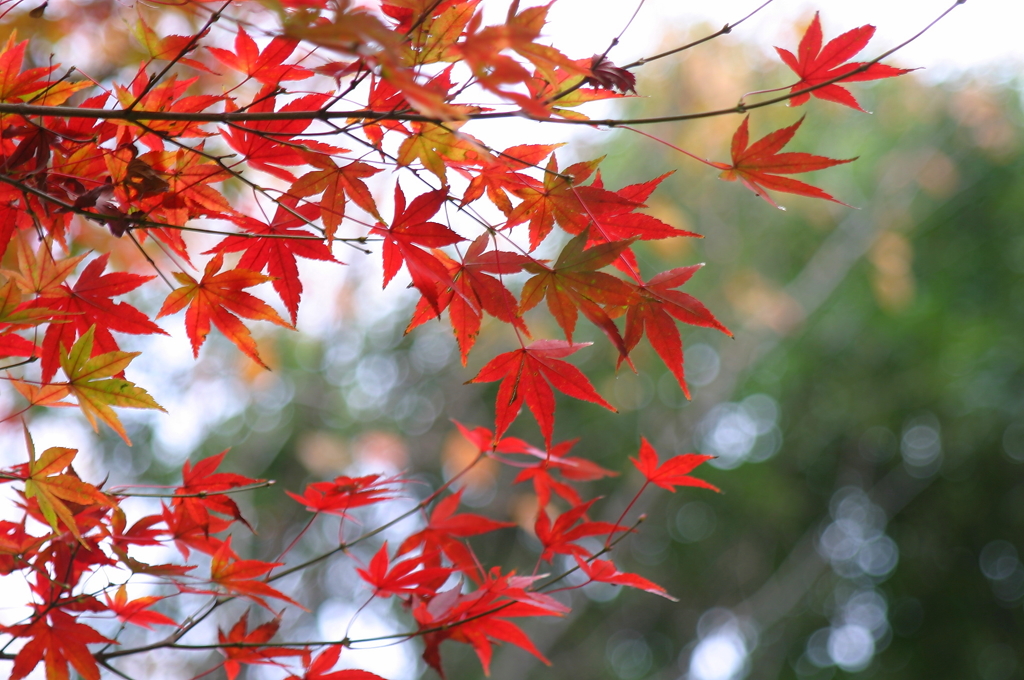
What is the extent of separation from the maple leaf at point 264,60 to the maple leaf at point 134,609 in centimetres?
53

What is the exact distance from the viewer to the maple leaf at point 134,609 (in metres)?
0.72

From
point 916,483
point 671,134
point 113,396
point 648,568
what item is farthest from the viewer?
point 648,568

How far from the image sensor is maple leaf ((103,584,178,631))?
0.72m

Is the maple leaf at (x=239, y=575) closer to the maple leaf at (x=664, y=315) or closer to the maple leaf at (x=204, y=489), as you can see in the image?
the maple leaf at (x=204, y=489)

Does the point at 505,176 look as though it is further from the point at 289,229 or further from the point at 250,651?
the point at 250,651

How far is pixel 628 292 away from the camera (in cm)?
53

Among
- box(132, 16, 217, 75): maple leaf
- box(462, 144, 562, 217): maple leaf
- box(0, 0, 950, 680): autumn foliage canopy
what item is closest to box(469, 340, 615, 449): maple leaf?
box(0, 0, 950, 680): autumn foliage canopy

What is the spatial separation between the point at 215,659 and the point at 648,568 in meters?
3.01

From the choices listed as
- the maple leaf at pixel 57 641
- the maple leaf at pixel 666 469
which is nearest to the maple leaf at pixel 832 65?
the maple leaf at pixel 666 469

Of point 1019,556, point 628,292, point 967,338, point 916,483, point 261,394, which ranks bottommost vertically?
point 1019,556

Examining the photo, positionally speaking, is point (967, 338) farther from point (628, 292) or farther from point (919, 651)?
point (628, 292)

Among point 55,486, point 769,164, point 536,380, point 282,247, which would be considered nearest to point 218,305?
point 282,247

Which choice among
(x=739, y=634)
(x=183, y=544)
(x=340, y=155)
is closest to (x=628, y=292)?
(x=340, y=155)

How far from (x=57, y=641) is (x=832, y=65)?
0.81 meters
